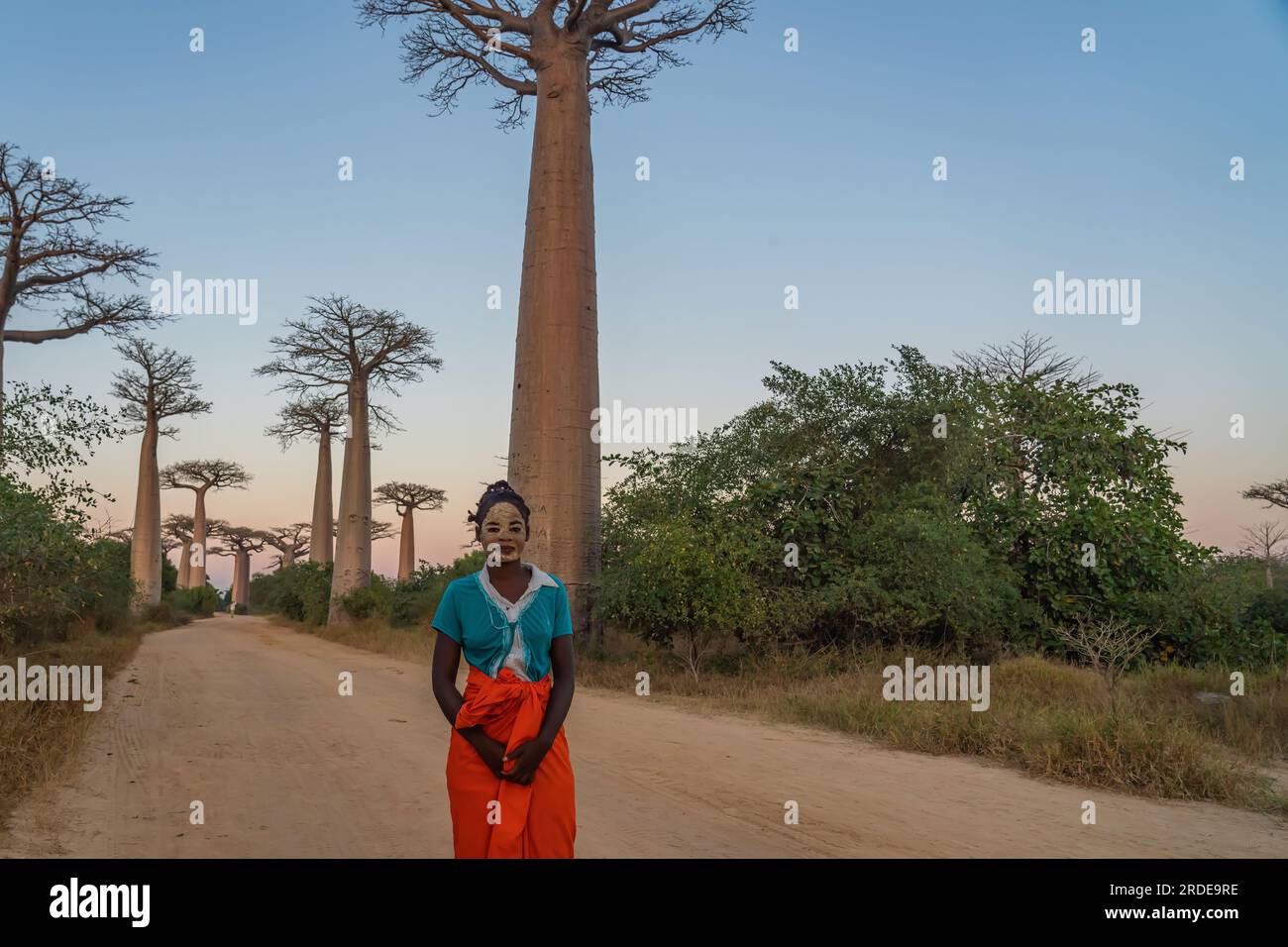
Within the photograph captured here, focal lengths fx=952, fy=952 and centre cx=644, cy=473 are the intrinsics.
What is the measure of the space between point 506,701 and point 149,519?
1242 inches

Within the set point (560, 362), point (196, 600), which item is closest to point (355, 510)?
point (560, 362)

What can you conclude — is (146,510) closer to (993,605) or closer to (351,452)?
(351,452)

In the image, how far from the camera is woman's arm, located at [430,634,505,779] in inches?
99.0

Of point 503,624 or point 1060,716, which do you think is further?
point 1060,716

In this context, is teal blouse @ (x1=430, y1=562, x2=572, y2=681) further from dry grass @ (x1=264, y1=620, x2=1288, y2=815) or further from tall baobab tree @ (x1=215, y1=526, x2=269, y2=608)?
tall baobab tree @ (x1=215, y1=526, x2=269, y2=608)

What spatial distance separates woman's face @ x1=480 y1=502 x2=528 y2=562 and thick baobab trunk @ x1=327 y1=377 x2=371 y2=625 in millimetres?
21756

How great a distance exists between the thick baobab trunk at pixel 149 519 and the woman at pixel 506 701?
100ft

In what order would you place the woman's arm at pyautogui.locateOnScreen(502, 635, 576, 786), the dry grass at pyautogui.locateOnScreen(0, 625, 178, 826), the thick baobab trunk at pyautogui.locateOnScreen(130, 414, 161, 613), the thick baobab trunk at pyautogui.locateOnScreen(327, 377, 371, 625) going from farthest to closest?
the thick baobab trunk at pyautogui.locateOnScreen(130, 414, 161, 613)
the thick baobab trunk at pyautogui.locateOnScreen(327, 377, 371, 625)
the dry grass at pyautogui.locateOnScreen(0, 625, 178, 826)
the woman's arm at pyautogui.locateOnScreen(502, 635, 576, 786)

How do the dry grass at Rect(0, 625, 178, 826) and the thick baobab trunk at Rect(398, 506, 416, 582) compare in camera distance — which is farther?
the thick baobab trunk at Rect(398, 506, 416, 582)

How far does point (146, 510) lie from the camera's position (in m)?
30.1

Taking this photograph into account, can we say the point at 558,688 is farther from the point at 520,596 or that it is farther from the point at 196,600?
the point at 196,600

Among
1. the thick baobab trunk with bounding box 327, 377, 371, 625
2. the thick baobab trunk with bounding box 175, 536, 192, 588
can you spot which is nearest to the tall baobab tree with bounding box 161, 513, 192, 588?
the thick baobab trunk with bounding box 175, 536, 192, 588

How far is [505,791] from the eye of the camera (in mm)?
2518

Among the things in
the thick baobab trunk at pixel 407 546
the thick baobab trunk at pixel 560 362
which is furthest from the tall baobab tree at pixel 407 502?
the thick baobab trunk at pixel 560 362
